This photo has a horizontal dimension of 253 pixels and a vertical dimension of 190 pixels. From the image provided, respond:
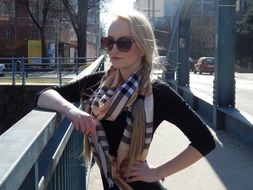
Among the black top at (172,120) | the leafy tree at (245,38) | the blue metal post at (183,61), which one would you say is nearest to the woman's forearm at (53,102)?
the black top at (172,120)

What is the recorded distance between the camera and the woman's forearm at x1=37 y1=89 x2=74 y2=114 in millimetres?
2607

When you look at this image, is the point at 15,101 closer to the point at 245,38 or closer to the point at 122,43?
the point at 122,43

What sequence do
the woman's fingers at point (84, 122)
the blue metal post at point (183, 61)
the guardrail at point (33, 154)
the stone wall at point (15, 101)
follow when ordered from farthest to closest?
the stone wall at point (15, 101)
the blue metal post at point (183, 61)
the woman's fingers at point (84, 122)
the guardrail at point (33, 154)

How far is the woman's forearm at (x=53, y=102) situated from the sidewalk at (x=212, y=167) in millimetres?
3298

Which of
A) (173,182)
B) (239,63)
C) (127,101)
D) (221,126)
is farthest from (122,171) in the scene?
(239,63)

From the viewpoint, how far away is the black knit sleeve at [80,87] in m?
2.96

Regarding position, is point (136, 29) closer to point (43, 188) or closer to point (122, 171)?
point (122, 171)

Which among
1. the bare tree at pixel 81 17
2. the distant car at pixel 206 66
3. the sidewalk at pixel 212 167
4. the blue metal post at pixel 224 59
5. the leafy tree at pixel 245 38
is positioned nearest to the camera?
the sidewalk at pixel 212 167

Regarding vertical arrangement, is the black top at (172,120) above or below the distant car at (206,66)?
above

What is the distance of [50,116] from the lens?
2.35m

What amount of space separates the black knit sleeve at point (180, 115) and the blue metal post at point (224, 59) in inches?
293

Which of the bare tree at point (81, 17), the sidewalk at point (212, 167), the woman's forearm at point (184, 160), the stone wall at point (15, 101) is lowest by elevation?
the stone wall at point (15, 101)

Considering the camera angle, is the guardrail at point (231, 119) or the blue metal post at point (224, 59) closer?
the guardrail at point (231, 119)

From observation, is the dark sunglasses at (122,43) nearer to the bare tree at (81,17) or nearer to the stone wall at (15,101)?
the stone wall at (15,101)
